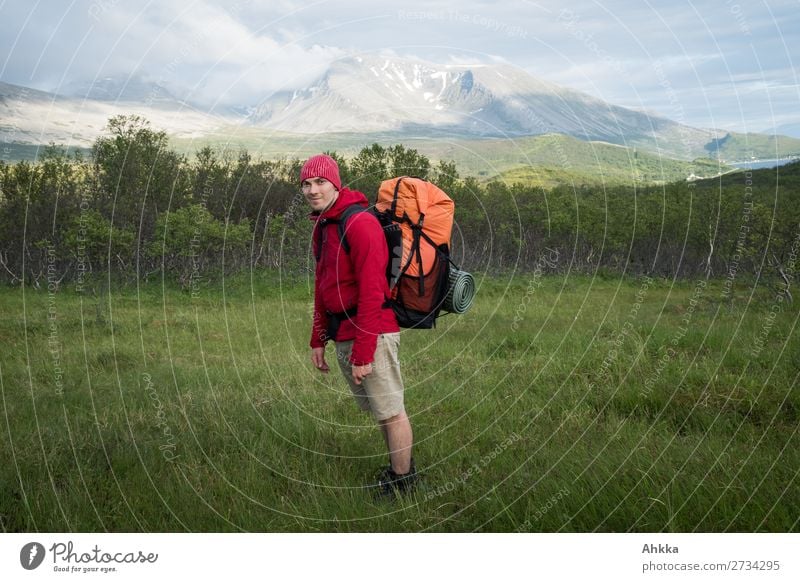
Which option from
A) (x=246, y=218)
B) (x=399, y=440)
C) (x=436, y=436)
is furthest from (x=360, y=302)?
(x=246, y=218)

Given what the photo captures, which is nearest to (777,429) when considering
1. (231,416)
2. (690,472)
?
(690,472)

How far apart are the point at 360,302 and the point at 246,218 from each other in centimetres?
1656

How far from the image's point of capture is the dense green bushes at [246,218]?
13.5 m

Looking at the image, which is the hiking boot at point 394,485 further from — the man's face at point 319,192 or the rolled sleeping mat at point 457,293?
the man's face at point 319,192

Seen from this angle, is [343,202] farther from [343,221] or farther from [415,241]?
[415,241]

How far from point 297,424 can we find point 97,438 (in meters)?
1.62

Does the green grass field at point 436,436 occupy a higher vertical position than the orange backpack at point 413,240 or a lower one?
lower

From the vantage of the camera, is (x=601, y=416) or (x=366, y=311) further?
(x=601, y=416)

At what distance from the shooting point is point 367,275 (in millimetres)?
3799

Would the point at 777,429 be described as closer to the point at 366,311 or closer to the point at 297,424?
the point at 366,311

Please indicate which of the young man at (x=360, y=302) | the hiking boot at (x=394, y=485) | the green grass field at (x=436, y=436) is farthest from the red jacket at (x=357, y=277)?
the green grass field at (x=436, y=436)

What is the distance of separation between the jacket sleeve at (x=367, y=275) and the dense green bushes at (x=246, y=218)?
2.82 meters
